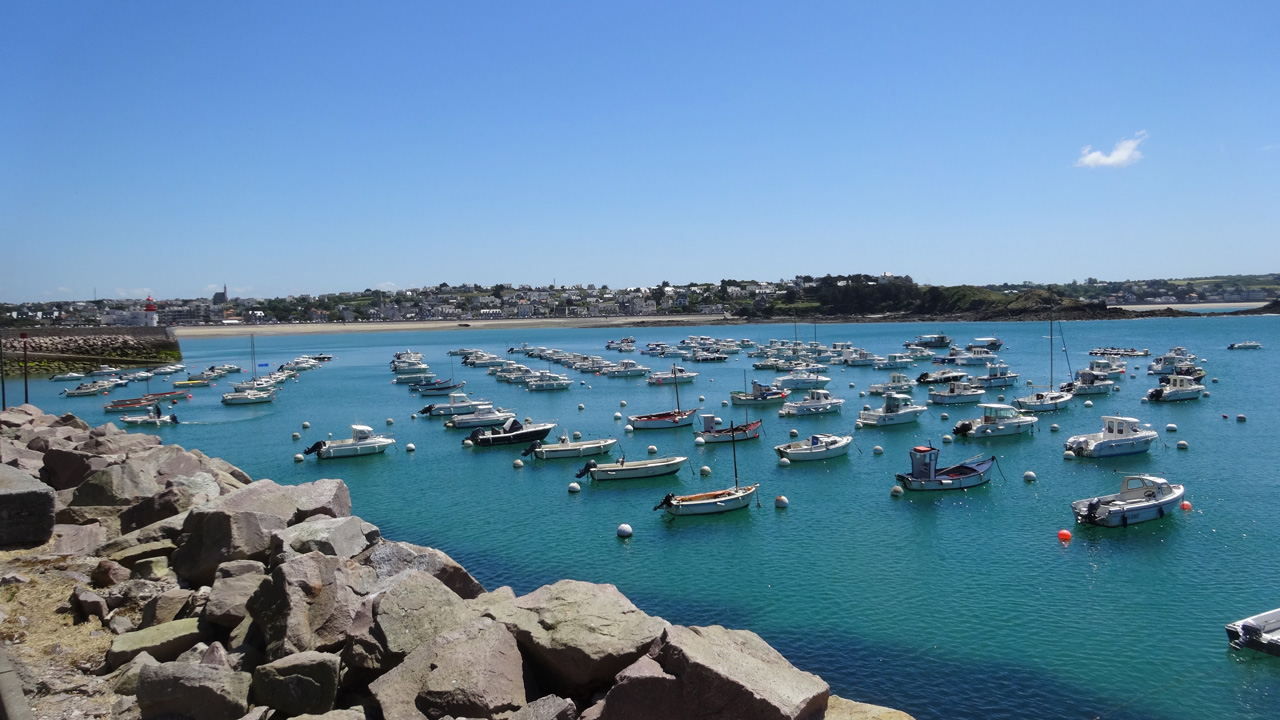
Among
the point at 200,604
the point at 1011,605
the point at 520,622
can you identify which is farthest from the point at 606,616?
the point at 1011,605

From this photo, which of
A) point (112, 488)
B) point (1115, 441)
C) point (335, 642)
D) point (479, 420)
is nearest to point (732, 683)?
point (335, 642)

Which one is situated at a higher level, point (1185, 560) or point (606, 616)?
point (606, 616)

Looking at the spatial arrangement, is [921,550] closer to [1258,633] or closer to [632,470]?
[1258,633]

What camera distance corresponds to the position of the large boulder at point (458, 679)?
33.0 ft

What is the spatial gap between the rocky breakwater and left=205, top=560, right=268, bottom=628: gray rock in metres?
0.03

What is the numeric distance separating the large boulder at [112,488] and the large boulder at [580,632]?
13.2 m

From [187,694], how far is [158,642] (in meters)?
2.31

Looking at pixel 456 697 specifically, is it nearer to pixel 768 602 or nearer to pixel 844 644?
pixel 844 644

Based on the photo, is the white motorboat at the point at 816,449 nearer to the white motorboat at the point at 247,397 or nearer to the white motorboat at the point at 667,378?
the white motorboat at the point at 667,378

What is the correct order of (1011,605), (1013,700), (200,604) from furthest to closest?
(1011,605)
(1013,700)
(200,604)

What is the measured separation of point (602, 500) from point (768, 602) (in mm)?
13121

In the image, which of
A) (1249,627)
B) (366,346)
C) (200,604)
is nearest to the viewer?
(200,604)

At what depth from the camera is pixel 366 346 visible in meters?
162

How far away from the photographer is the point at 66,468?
74.9 ft
